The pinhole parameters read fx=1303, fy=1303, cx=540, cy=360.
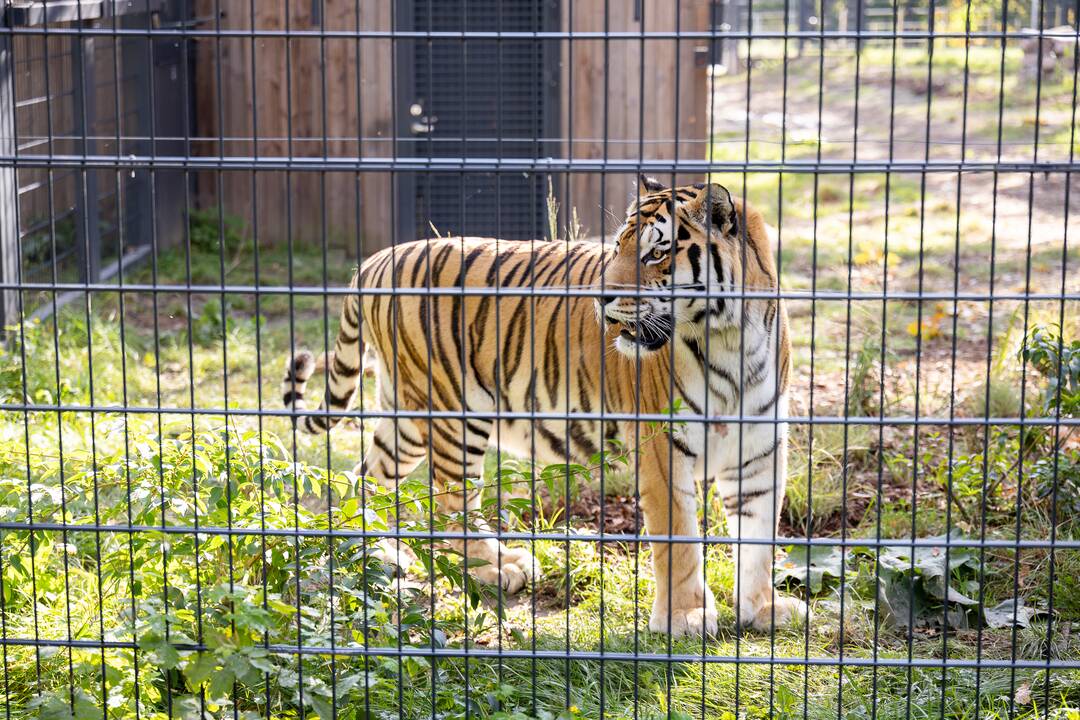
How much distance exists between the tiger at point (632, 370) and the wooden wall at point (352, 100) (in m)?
4.27

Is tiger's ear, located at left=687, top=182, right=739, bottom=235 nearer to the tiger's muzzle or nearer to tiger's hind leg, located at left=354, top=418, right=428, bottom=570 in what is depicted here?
the tiger's muzzle

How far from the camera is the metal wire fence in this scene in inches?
107

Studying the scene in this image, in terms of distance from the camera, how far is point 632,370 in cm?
407

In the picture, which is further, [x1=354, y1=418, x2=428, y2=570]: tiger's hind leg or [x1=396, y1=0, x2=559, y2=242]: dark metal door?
[x1=396, y1=0, x2=559, y2=242]: dark metal door

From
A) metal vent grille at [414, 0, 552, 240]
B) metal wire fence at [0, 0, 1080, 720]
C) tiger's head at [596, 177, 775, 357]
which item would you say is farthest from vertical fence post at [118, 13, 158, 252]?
tiger's head at [596, 177, 775, 357]

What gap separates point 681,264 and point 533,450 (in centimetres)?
69

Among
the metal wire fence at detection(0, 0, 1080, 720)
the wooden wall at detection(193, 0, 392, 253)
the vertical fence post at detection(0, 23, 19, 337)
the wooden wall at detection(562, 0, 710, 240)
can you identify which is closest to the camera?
the metal wire fence at detection(0, 0, 1080, 720)

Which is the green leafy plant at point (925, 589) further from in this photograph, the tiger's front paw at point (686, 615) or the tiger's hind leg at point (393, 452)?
the tiger's hind leg at point (393, 452)

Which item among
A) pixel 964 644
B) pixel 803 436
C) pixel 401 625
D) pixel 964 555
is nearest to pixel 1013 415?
pixel 803 436

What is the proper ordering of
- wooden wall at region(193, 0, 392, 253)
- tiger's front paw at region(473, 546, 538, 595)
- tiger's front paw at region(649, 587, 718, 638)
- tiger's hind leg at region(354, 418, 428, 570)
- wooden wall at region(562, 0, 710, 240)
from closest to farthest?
tiger's front paw at region(649, 587, 718, 638)
tiger's front paw at region(473, 546, 538, 595)
tiger's hind leg at region(354, 418, 428, 570)
wooden wall at region(562, 0, 710, 240)
wooden wall at region(193, 0, 392, 253)

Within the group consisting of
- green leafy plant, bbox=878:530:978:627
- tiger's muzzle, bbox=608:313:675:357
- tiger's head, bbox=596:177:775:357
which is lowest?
green leafy plant, bbox=878:530:978:627

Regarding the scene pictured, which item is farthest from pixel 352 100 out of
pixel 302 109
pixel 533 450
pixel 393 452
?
pixel 533 450

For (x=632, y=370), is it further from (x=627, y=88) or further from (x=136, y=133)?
(x=136, y=133)

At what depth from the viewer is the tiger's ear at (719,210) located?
341cm
